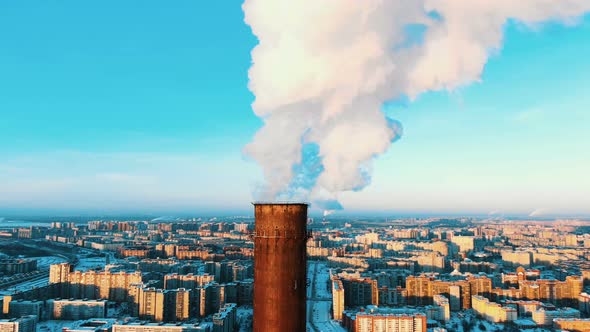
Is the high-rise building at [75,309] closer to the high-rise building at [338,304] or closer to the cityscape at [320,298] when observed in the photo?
the cityscape at [320,298]

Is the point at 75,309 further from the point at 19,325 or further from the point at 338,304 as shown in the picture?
the point at 338,304

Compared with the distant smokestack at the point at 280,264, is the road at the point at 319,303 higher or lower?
lower

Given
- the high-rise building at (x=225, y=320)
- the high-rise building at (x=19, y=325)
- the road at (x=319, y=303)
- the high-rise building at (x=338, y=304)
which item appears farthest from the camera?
the high-rise building at (x=338, y=304)

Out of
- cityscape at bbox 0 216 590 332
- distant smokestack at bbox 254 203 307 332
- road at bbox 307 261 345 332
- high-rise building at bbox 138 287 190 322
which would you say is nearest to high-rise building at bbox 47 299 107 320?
cityscape at bbox 0 216 590 332

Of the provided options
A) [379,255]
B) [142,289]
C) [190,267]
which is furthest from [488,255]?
[142,289]

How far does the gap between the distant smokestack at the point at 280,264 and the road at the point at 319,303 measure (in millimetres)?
19217

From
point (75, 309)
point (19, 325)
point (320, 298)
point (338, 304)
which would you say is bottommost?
point (320, 298)

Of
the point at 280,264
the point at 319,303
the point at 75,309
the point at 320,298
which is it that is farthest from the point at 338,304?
the point at 280,264

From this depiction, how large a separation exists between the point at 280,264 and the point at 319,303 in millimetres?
26190

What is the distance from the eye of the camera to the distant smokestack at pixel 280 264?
4582mm

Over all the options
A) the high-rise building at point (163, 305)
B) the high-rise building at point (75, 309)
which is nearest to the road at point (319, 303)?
the high-rise building at point (163, 305)

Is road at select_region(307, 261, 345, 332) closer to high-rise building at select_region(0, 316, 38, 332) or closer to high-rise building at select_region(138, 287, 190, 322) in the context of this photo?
high-rise building at select_region(138, 287, 190, 322)

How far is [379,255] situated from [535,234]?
149 ft

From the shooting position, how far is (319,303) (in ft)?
96.7
